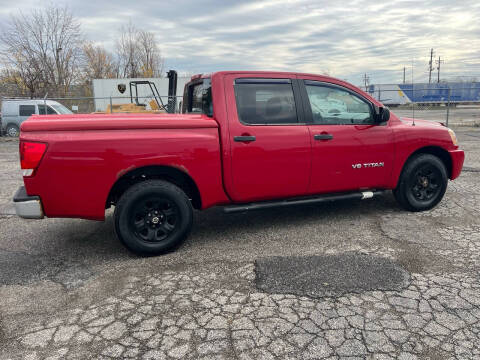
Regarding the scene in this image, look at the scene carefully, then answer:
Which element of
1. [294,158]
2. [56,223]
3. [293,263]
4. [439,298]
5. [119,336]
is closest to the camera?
[119,336]

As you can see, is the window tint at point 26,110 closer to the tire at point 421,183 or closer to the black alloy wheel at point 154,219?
the black alloy wheel at point 154,219

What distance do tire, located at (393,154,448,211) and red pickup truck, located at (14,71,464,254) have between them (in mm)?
14

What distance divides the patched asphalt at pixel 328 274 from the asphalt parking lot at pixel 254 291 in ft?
0.05

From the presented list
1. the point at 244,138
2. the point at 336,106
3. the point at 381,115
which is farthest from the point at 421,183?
the point at 244,138

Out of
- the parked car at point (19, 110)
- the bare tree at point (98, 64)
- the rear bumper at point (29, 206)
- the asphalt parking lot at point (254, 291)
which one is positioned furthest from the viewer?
the bare tree at point (98, 64)

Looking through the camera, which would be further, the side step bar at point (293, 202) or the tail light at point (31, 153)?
the side step bar at point (293, 202)

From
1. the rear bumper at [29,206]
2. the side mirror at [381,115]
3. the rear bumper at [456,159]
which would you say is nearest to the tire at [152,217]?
the rear bumper at [29,206]

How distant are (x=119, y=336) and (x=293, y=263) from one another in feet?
5.60

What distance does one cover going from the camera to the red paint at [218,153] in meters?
3.42

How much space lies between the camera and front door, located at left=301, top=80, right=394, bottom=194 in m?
4.33

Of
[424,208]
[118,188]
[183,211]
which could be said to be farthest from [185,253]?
[424,208]

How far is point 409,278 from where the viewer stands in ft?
10.6

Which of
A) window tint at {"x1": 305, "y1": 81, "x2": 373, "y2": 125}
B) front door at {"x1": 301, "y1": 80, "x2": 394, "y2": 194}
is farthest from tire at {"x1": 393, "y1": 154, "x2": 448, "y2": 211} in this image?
window tint at {"x1": 305, "y1": 81, "x2": 373, "y2": 125}

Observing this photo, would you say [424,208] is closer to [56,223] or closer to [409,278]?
[409,278]
